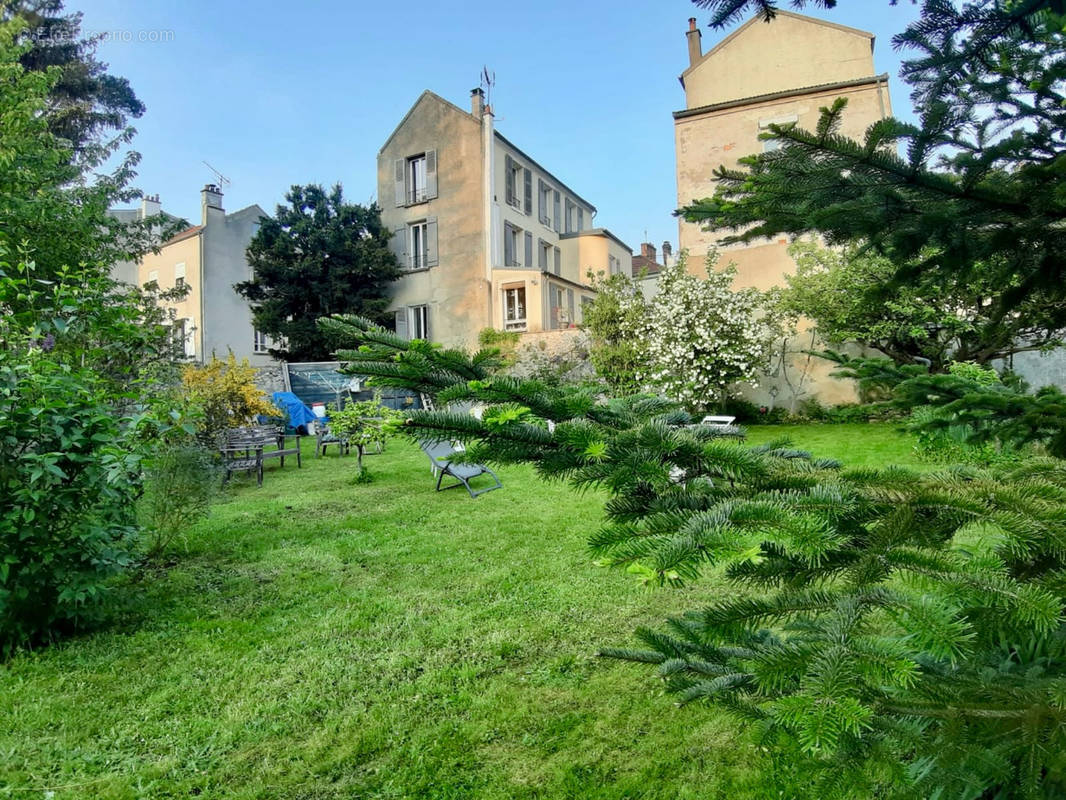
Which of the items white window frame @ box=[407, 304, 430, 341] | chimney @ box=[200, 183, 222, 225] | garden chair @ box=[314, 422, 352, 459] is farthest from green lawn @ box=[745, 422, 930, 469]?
chimney @ box=[200, 183, 222, 225]

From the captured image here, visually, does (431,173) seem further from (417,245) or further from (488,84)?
(488,84)

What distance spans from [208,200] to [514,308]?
13.6m

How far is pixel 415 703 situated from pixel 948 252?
10.5ft

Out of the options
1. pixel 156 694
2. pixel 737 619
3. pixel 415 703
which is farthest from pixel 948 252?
pixel 156 694

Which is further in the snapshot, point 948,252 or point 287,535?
point 287,535

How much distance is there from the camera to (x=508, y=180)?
2234 cm

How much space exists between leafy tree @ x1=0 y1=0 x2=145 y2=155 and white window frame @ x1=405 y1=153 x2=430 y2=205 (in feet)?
30.2

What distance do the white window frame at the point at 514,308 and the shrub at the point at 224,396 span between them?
1075 centimetres

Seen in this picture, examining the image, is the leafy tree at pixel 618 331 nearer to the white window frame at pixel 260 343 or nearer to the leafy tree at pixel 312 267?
the leafy tree at pixel 312 267

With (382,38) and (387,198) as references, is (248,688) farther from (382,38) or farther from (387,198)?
(387,198)

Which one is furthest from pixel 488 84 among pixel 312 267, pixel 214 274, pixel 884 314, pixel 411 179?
pixel 884 314

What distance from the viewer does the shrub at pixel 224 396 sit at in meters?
10.3

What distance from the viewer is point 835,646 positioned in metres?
0.79

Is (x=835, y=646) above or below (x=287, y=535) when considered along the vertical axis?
above
